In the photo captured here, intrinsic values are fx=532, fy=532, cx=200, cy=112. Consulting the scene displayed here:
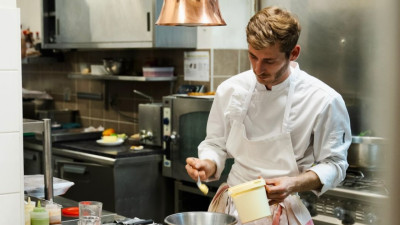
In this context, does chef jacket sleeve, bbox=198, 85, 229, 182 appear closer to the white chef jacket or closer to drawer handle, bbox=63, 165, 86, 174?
the white chef jacket

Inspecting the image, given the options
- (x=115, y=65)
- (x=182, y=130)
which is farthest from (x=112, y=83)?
(x=182, y=130)

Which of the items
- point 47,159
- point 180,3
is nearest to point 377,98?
point 180,3

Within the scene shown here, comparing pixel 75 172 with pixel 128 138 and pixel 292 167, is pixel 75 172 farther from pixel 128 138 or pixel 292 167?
pixel 292 167

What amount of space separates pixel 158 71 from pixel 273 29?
2410 mm

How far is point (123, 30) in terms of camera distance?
416cm

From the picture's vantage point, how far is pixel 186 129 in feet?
12.5

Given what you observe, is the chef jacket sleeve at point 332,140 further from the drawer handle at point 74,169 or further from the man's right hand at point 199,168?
the drawer handle at point 74,169

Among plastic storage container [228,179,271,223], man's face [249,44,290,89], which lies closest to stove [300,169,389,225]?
man's face [249,44,290,89]

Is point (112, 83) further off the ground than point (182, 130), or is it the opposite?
Answer: point (112, 83)

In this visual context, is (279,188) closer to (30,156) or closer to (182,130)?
(182,130)

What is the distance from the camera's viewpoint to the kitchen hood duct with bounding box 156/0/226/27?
155cm

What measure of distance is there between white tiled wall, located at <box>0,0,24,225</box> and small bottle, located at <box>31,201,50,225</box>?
0.37ft

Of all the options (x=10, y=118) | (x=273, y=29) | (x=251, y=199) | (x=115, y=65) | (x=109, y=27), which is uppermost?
(x=109, y=27)

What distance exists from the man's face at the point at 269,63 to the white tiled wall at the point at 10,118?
808 mm
